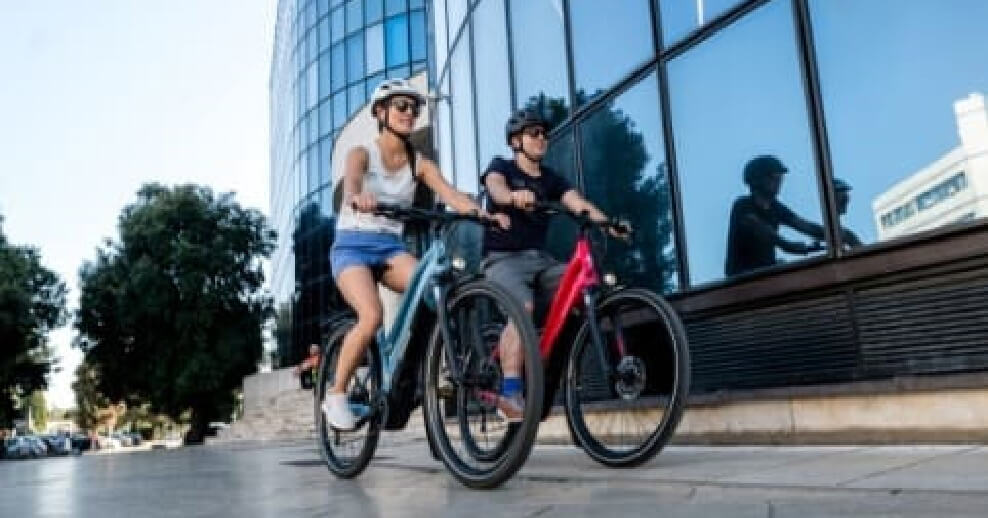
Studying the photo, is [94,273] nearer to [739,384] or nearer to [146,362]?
[146,362]

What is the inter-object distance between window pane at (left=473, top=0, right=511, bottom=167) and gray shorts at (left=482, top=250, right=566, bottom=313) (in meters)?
5.01

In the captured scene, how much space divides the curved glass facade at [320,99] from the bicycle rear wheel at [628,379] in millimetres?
29856

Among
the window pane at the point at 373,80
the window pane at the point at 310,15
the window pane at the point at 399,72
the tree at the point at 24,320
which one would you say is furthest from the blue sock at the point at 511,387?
the window pane at the point at 310,15

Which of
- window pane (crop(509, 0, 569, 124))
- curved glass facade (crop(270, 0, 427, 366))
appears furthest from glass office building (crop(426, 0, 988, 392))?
curved glass facade (crop(270, 0, 427, 366))

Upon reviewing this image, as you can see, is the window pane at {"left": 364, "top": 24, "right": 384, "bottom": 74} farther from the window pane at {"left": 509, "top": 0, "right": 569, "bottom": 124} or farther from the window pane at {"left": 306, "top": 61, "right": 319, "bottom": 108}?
the window pane at {"left": 509, "top": 0, "right": 569, "bottom": 124}

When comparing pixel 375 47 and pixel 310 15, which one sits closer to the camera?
pixel 375 47

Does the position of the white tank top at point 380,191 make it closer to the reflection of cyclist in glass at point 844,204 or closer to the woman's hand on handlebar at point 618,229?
the woman's hand on handlebar at point 618,229

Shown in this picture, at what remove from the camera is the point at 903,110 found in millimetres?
5070

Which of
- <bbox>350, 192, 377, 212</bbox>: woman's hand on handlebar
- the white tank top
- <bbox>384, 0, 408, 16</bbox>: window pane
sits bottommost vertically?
<bbox>350, 192, 377, 212</bbox>: woman's hand on handlebar

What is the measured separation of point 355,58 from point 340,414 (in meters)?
33.8

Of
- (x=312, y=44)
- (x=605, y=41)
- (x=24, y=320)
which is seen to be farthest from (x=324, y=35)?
(x=605, y=41)

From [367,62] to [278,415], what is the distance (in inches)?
613

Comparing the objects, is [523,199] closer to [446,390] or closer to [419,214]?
[419,214]

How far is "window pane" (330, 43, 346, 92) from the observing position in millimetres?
37312
